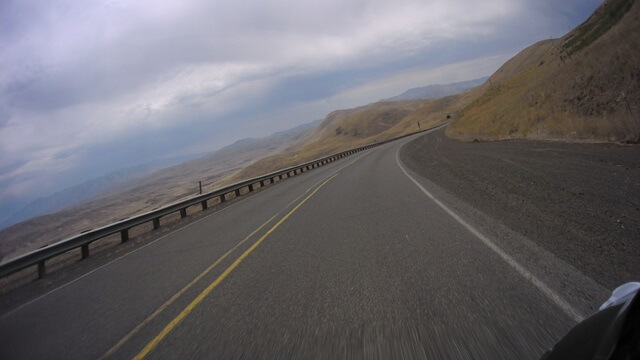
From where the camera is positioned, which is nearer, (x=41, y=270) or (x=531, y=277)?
(x=531, y=277)

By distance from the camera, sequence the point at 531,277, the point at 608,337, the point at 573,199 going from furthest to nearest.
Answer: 1. the point at 573,199
2. the point at 531,277
3. the point at 608,337

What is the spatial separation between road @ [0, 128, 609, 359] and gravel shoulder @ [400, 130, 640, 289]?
0.37m

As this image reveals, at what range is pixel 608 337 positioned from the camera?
1.56 meters

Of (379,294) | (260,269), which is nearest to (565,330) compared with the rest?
(379,294)

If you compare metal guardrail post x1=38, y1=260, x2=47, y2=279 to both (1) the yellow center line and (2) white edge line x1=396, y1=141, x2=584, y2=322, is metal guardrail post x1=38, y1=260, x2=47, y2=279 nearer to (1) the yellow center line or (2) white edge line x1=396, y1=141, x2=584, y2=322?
(1) the yellow center line

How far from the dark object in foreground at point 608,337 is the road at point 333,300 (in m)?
0.89

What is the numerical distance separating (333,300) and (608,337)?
294 cm

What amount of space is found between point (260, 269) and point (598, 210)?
19.5 ft

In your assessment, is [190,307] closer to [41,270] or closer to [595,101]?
[41,270]

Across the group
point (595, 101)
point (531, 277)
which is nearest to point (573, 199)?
point (531, 277)

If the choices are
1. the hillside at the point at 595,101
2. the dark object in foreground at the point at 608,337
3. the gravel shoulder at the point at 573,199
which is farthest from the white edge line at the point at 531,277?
the hillside at the point at 595,101

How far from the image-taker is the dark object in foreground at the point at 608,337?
1.46 metres

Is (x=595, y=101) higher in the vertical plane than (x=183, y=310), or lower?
higher

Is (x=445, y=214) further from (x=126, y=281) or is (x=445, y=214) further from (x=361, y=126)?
(x=361, y=126)
